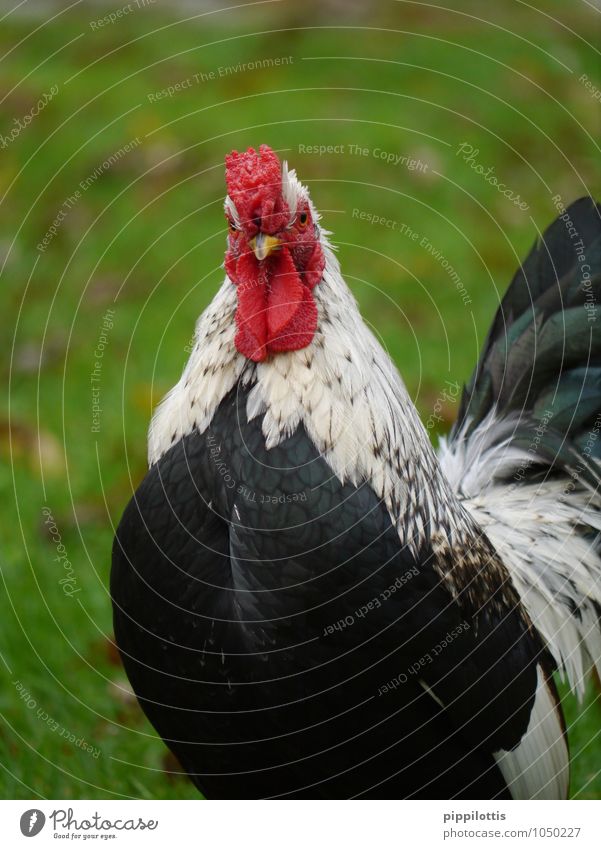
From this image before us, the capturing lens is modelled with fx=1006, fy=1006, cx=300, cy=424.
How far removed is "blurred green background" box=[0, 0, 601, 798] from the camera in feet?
15.1

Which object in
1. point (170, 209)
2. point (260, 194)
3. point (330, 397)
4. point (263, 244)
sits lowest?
point (330, 397)

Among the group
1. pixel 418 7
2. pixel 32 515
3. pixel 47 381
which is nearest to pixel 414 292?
pixel 47 381

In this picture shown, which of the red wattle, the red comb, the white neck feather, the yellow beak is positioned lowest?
the white neck feather

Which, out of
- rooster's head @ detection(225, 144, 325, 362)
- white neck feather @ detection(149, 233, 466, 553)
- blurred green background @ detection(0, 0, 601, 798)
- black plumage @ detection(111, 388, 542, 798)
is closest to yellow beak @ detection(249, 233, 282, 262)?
rooster's head @ detection(225, 144, 325, 362)

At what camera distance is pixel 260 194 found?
2645 mm

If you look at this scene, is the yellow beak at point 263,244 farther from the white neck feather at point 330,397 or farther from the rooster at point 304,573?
the white neck feather at point 330,397

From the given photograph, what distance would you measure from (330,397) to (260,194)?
577 millimetres

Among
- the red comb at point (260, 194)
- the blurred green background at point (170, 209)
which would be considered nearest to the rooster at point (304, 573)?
A: the red comb at point (260, 194)

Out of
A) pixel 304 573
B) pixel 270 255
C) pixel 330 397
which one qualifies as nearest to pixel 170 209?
pixel 270 255

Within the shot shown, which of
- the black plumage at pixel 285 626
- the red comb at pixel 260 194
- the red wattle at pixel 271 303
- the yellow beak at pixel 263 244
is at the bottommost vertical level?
the black plumage at pixel 285 626

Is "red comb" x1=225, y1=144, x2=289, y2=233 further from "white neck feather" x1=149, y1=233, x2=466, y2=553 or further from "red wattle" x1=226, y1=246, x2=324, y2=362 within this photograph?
"white neck feather" x1=149, y1=233, x2=466, y2=553

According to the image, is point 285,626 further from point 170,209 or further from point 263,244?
point 170,209

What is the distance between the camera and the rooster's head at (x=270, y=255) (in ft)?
8.73

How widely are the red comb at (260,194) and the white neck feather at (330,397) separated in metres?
0.21
